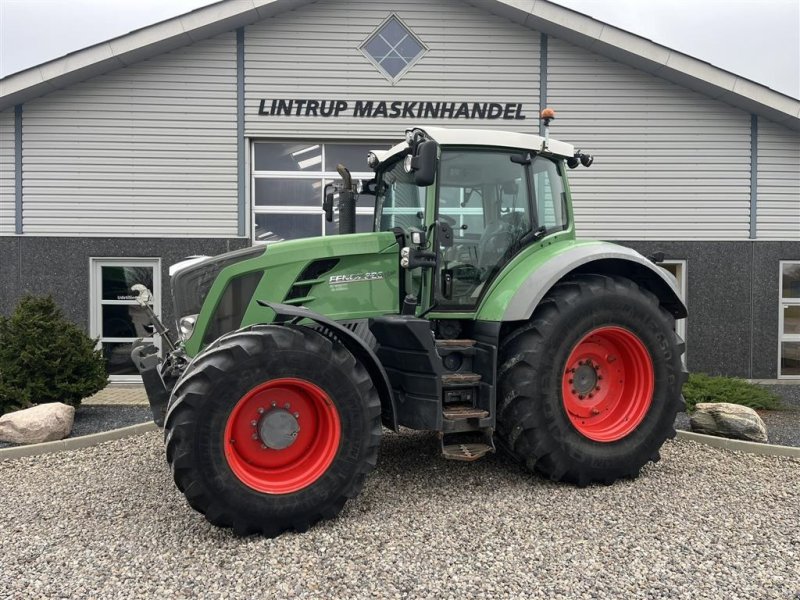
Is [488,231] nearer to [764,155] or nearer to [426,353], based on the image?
[426,353]

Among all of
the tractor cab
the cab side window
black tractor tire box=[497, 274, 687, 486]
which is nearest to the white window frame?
the tractor cab

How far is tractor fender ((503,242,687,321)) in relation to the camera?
12.9 ft

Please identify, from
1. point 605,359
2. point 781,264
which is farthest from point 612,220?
point 605,359

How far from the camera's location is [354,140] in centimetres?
878

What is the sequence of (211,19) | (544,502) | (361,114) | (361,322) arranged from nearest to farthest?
(544,502) → (361,322) → (211,19) → (361,114)

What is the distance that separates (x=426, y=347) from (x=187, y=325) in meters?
1.69

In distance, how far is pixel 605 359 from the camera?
434 cm

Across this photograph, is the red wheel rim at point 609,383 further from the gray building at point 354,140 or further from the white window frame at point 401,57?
the white window frame at point 401,57

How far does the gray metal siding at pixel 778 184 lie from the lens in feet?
29.4

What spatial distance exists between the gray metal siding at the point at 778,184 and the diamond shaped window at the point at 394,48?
555 centimetres

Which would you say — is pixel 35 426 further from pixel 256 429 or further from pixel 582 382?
pixel 582 382

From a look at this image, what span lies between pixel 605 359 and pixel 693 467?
1.11 m

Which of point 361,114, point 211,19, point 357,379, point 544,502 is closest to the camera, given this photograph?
point 357,379

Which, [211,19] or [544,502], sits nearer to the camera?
Answer: [544,502]
